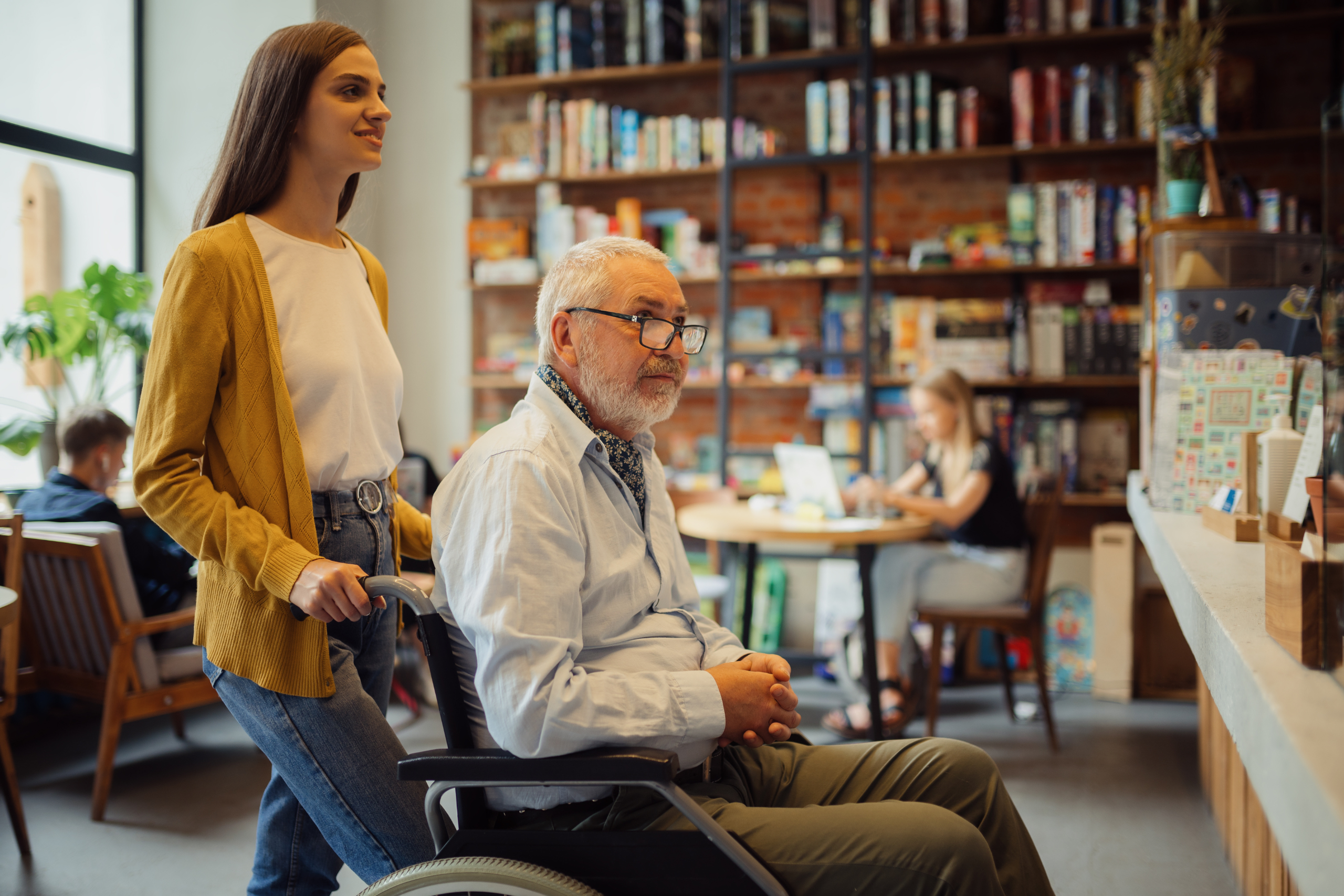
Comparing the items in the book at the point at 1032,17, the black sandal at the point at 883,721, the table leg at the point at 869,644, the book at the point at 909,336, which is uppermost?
the book at the point at 1032,17

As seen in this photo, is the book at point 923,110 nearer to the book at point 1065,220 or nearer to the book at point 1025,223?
the book at point 1025,223

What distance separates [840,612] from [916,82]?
2279mm

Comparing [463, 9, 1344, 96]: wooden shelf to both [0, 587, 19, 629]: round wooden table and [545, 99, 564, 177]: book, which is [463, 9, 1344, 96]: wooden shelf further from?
[0, 587, 19, 629]: round wooden table

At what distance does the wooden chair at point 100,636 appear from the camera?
2723 millimetres

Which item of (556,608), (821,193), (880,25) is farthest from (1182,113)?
(556,608)

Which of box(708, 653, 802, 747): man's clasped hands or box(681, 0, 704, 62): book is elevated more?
box(681, 0, 704, 62): book

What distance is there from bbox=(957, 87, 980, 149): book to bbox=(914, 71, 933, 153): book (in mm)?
135

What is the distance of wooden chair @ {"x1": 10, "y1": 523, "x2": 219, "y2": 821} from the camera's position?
2.72 m

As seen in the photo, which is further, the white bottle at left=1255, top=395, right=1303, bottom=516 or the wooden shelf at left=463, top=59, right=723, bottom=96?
the wooden shelf at left=463, top=59, right=723, bottom=96

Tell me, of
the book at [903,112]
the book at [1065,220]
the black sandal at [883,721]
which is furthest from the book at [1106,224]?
the black sandal at [883,721]

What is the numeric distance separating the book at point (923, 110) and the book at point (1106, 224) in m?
0.73

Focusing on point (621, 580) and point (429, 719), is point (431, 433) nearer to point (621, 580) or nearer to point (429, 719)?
point (429, 719)

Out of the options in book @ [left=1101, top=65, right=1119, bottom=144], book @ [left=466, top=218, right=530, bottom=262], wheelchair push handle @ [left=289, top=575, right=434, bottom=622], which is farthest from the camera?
book @ [left=466, top=218, right=530, bottom=262]

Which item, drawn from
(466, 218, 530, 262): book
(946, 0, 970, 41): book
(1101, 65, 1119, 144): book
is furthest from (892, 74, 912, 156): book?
(466, 218, 530, 262): book
